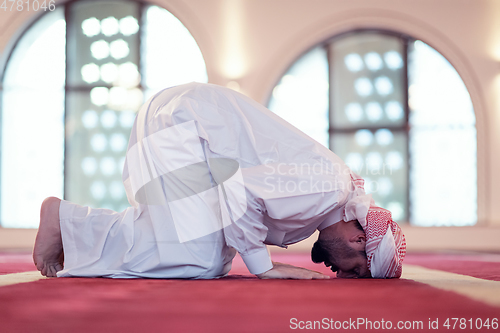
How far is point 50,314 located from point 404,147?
5710 mm

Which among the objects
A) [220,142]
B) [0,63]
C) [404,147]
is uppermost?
[0,63]

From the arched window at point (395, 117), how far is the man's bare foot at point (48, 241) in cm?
467

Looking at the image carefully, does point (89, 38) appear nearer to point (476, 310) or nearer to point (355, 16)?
point (355, 16)

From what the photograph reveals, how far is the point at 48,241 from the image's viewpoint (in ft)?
5.88

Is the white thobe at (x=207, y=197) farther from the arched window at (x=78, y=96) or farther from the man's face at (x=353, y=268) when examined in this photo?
the arched window at (x=78, y=96)

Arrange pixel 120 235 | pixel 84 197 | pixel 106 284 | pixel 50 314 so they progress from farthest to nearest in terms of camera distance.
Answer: pixel 84 197
pixel 120 235
pixel 106 284
pixel 50 314

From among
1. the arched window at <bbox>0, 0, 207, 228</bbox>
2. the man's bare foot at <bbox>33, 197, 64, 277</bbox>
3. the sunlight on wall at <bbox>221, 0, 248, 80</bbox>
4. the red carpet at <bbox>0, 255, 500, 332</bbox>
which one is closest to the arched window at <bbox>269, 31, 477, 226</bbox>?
the sunlight on wall at <bbox>221, 0, 248, 80</bbox>

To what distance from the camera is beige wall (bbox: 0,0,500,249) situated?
18.9 ft

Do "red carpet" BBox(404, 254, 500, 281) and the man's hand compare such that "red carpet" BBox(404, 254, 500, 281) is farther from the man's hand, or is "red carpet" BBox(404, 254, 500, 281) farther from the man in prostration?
the man's hand

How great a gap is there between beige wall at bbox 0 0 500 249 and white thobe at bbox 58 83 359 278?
13.8 ft

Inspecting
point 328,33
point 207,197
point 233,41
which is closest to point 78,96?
point 233,41

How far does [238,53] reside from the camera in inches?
240

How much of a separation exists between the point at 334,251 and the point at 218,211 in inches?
19.6

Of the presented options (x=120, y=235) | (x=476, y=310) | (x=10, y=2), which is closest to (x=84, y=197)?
(x=10, y=2)
